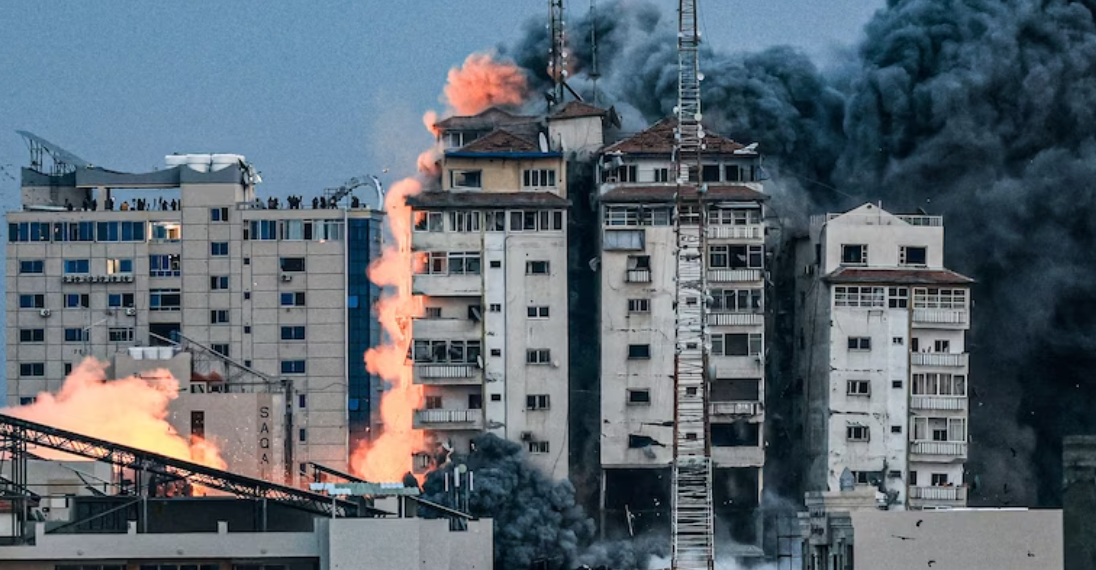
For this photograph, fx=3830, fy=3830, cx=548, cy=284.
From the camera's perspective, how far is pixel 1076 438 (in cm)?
13162

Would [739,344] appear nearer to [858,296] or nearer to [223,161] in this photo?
[858,296]

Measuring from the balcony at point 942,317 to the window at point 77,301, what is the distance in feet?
107

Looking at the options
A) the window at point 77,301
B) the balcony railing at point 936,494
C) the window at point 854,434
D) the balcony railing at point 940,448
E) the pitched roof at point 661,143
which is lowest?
the balcony railing at point 936,494

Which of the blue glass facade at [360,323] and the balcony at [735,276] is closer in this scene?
the balcony at [735,276]

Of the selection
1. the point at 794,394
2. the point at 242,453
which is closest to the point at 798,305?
the point at 794,394

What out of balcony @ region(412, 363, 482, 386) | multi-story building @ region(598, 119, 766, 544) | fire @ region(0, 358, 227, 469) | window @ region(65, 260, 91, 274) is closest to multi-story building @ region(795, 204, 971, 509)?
multi-story building @ region(598, 119, 766, 544)

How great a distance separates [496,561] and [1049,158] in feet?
99.0


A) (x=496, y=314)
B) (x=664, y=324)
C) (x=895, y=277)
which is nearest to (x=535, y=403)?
(x=496, y=314)

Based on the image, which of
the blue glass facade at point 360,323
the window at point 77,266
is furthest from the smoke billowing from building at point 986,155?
the window at point 77,266

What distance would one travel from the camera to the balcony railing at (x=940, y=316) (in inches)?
5566

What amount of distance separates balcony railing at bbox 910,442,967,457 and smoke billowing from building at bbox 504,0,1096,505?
4.22m

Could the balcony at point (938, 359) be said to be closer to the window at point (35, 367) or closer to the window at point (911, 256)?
the window at point (911, 256)

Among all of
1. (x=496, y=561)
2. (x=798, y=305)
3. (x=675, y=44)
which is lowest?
(x=496, y=561)

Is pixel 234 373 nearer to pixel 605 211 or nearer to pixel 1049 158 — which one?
pixel 605 211
